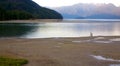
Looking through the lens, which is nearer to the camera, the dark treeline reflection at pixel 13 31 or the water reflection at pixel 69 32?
the dark treeline reflection at pixel 13 31

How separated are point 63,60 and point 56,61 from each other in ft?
2.72

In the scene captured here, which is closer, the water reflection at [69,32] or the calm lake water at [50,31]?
the calm lake water at [50,31]

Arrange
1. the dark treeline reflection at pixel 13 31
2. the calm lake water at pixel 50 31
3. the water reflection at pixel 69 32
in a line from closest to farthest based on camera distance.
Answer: the dark treeline reflection at pixel 13 31 → the calm lake water at pixel 50 31 → the water reflection at pixel 69 32

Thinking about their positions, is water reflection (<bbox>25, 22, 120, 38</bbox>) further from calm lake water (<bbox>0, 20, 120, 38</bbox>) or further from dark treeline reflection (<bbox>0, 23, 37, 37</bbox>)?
dark treeline reflection (<bbox>0, 23, 37, 37</bbox>)

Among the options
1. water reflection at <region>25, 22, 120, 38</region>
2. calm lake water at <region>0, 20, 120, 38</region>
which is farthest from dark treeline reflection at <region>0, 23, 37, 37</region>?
water reflection at <region>25, 22, 120, 38</region>

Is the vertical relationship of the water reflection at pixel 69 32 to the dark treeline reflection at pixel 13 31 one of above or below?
below

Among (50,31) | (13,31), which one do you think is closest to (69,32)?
(50,31)

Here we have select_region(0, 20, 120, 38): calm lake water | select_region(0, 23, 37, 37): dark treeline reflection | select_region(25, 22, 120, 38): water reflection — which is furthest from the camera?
select_region(25, 22, 120, 38): water reflection

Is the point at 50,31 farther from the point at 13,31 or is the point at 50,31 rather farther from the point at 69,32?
the point at 13,31

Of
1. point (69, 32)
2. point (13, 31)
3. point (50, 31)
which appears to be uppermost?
point (13, 31)

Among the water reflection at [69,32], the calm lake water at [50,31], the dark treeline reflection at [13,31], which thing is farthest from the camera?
the water reflection at [69,32]

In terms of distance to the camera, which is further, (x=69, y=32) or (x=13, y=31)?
(x=69, y=32)

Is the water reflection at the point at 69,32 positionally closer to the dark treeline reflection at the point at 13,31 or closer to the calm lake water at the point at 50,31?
the calm lake water at the point at 50,31

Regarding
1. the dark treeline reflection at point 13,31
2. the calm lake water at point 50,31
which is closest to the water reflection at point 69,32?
the calm lake water at point 50,31
